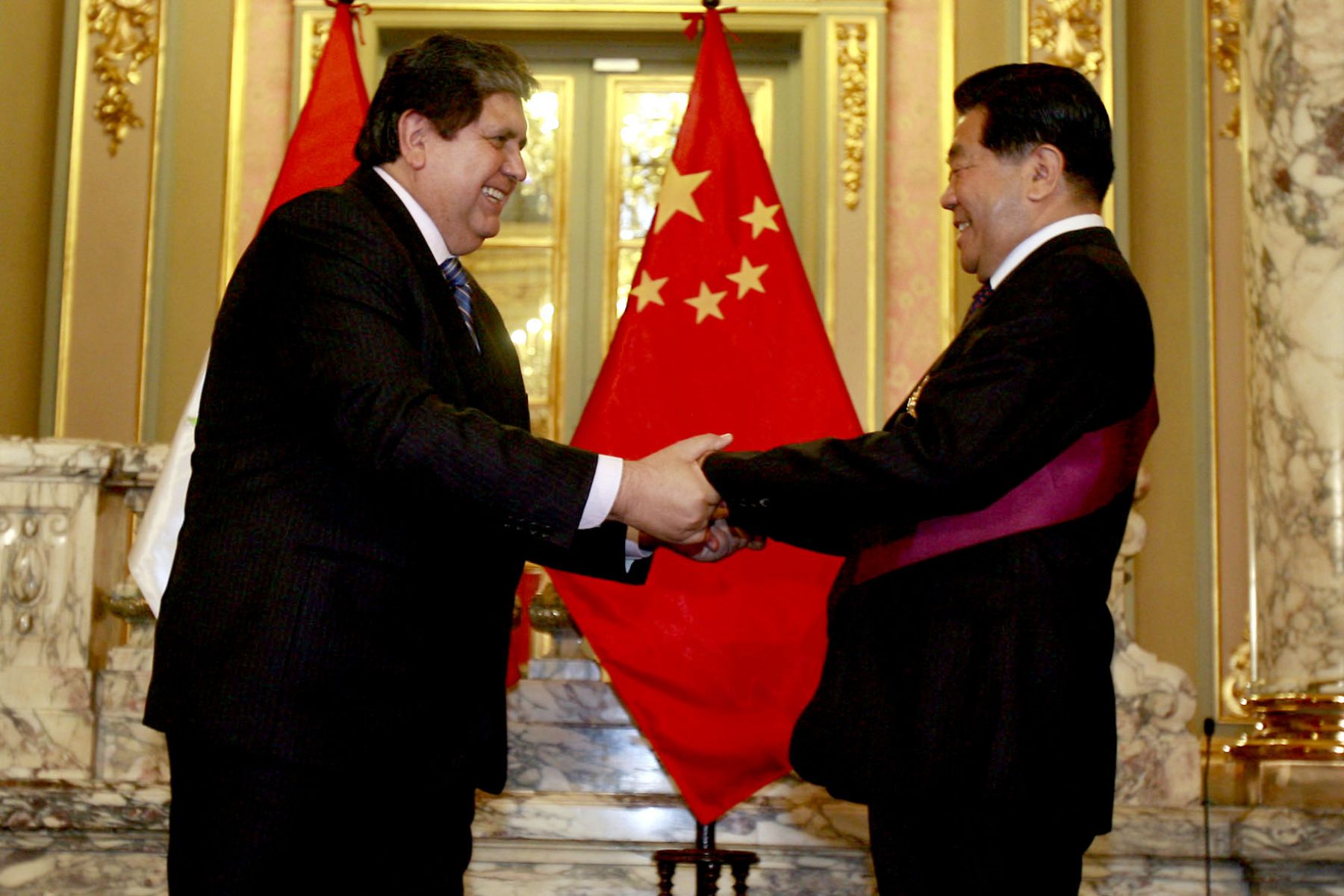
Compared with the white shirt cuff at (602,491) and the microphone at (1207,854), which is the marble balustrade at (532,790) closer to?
the microphone at (1207,854)

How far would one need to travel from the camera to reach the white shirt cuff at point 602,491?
2.36 m

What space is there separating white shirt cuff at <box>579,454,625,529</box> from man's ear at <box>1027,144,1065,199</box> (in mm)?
752

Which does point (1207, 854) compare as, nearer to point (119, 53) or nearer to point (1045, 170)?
point (1045, 170)

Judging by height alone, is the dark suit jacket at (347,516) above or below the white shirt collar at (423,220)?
below

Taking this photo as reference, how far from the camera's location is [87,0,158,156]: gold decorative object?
251 inches

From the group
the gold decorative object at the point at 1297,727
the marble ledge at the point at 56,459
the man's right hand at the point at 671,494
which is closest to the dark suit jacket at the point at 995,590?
the man's right hand at the point at 671,494

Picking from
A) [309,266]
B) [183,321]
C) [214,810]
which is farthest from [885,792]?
[183,321]

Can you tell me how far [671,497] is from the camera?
2.57 meters

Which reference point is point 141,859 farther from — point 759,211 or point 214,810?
point 759,211

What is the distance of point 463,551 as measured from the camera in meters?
2.33

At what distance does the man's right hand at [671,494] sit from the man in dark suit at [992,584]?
0.20 metres

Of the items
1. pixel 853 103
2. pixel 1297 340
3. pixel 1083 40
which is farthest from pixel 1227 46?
pixel 1297 340

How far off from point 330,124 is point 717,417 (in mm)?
1459

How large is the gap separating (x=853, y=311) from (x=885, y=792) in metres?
4.27
